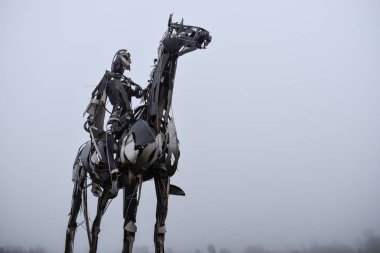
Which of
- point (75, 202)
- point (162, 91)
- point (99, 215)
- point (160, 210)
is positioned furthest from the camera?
point (75, 202)

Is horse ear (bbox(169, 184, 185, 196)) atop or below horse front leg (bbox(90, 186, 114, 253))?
atop

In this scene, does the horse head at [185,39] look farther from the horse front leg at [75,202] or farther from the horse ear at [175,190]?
the horse front leg at [75,202]

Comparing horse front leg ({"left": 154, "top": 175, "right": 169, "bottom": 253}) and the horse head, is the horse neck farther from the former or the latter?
horse front leg ({"left": 154, "top": 175, "right": 169, "bottom": 253})

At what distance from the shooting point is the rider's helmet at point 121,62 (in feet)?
29.1

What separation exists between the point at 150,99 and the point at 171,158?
1.30 meters

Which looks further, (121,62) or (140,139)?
(121,62)

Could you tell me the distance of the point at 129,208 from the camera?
258 inches

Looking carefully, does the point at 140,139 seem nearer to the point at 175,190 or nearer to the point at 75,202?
the point at 175,190

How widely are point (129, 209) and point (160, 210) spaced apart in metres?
0.61

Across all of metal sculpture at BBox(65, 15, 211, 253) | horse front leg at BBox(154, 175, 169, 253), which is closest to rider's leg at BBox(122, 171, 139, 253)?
metal sculpture at BBox(65, 15, 211, 253)

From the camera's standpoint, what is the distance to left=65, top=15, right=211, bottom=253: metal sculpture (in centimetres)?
674

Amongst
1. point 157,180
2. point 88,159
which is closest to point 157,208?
point 157,180

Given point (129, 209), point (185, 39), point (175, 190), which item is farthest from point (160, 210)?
point (185, 39)

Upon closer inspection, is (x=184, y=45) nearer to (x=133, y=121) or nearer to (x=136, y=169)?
(x=133, y=121)
